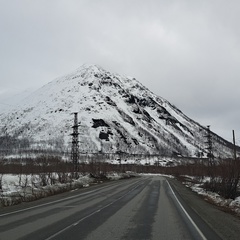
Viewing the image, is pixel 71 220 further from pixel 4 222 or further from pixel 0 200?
pixel 0 200

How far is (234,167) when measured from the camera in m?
35.1

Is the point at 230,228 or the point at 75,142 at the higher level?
the point at 75,142

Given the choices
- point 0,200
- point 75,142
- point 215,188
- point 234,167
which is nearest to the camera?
point 0,200

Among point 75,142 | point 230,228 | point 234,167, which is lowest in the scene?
point 230,228

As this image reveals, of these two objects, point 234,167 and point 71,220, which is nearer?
point 71,220

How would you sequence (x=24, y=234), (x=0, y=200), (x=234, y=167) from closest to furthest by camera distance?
(x=24, y=234)
(x=0, y=200)
(x=234, y=167)

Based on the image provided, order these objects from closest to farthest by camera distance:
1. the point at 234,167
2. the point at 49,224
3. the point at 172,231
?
the point at 172,231 → the point at 49,224 → the point at 234,167

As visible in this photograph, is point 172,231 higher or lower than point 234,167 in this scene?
lower

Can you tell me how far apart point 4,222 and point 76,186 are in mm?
26562

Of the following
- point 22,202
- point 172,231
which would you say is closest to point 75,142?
point 22,202

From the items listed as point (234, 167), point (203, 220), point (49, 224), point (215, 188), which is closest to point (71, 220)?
point (49, 224)

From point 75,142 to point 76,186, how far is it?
85.7 ft

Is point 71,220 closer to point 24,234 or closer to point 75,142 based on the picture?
point 24,234

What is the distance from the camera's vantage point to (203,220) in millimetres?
15906
